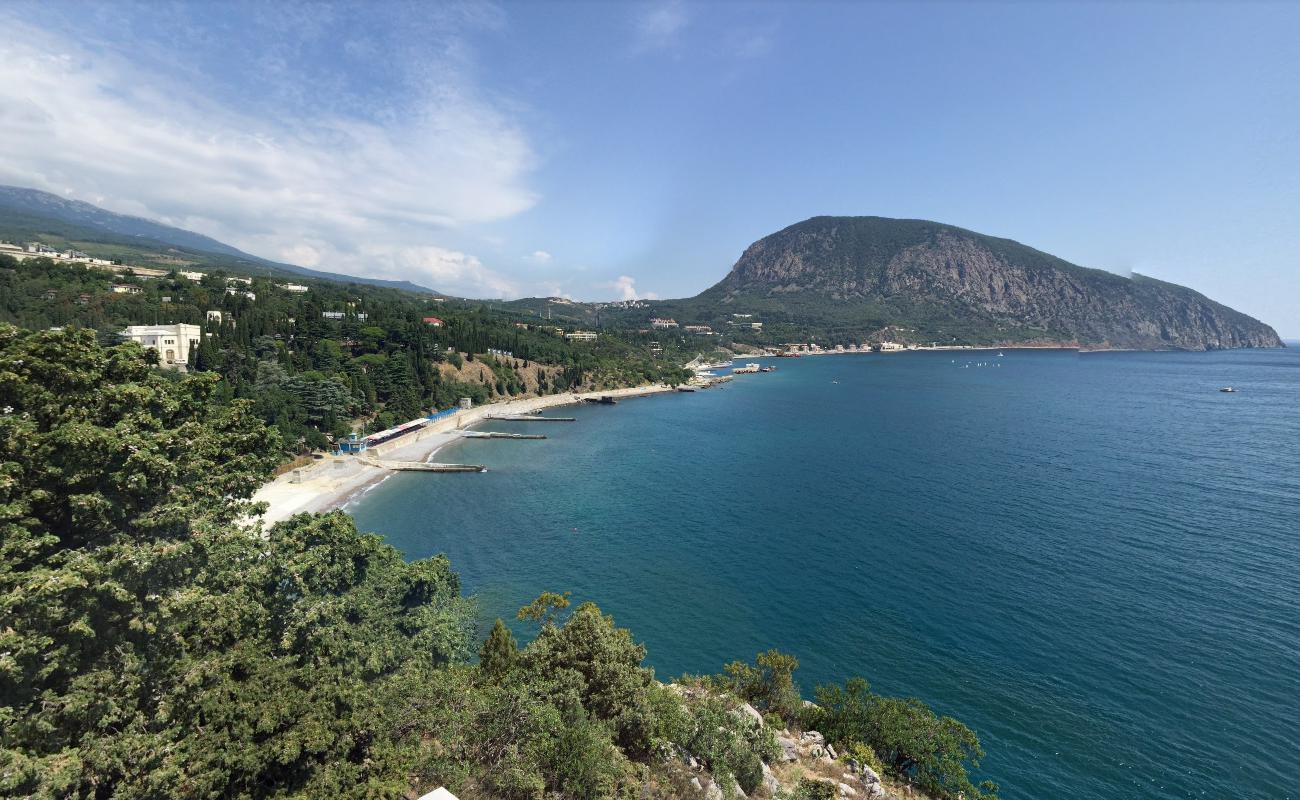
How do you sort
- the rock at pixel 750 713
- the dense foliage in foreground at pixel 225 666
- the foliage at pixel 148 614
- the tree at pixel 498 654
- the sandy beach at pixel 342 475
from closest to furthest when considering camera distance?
1. the foliage at pixel 148 614
2. the dense foliage in foreground at pixel 225 666
3. the rock at pixel 750 713
4. the tree at pixel 498 654
5. the sandy beach at pixel 342 475

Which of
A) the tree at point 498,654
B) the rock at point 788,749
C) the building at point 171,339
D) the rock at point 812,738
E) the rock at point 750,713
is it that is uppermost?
the building at point 171,339

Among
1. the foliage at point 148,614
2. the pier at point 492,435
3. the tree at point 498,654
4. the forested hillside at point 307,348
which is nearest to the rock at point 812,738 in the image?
the tree at point 498,654

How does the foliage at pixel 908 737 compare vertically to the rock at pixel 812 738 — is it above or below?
above

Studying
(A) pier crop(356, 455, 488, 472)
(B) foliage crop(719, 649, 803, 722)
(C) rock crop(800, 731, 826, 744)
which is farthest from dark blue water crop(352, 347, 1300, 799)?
(C) rock crop(800, 731, 826, 744)

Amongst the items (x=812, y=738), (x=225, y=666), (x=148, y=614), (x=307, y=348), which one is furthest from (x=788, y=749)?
(x=307, y=348)

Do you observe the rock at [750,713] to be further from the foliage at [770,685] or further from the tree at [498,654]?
the tree at [498,654]

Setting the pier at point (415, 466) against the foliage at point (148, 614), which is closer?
the foliage at point (148, 614)

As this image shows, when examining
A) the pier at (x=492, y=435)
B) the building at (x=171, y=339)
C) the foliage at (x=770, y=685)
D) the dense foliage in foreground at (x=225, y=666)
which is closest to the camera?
the dense foliage in foreground at (x=225, y=666)
